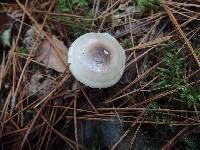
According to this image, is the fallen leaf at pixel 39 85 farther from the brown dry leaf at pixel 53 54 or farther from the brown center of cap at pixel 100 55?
the brown center of cap at pixel 100 55

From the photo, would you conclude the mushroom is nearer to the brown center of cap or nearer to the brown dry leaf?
the brown center of cap

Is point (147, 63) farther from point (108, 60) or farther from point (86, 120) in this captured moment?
point (86, 120)

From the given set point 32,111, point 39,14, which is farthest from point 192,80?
point 39,14

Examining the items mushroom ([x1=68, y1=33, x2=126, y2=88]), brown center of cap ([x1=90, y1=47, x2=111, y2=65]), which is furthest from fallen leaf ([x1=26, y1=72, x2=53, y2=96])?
brown center of cap ([x1=90, y1=47, x2=111, y2=65])

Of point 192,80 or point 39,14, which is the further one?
point 39,14

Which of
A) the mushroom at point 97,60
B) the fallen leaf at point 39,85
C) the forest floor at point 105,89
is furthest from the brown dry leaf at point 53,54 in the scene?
the mushroom at point 97,60

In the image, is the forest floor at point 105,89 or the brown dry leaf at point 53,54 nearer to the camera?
the forest floor at point 105,89
